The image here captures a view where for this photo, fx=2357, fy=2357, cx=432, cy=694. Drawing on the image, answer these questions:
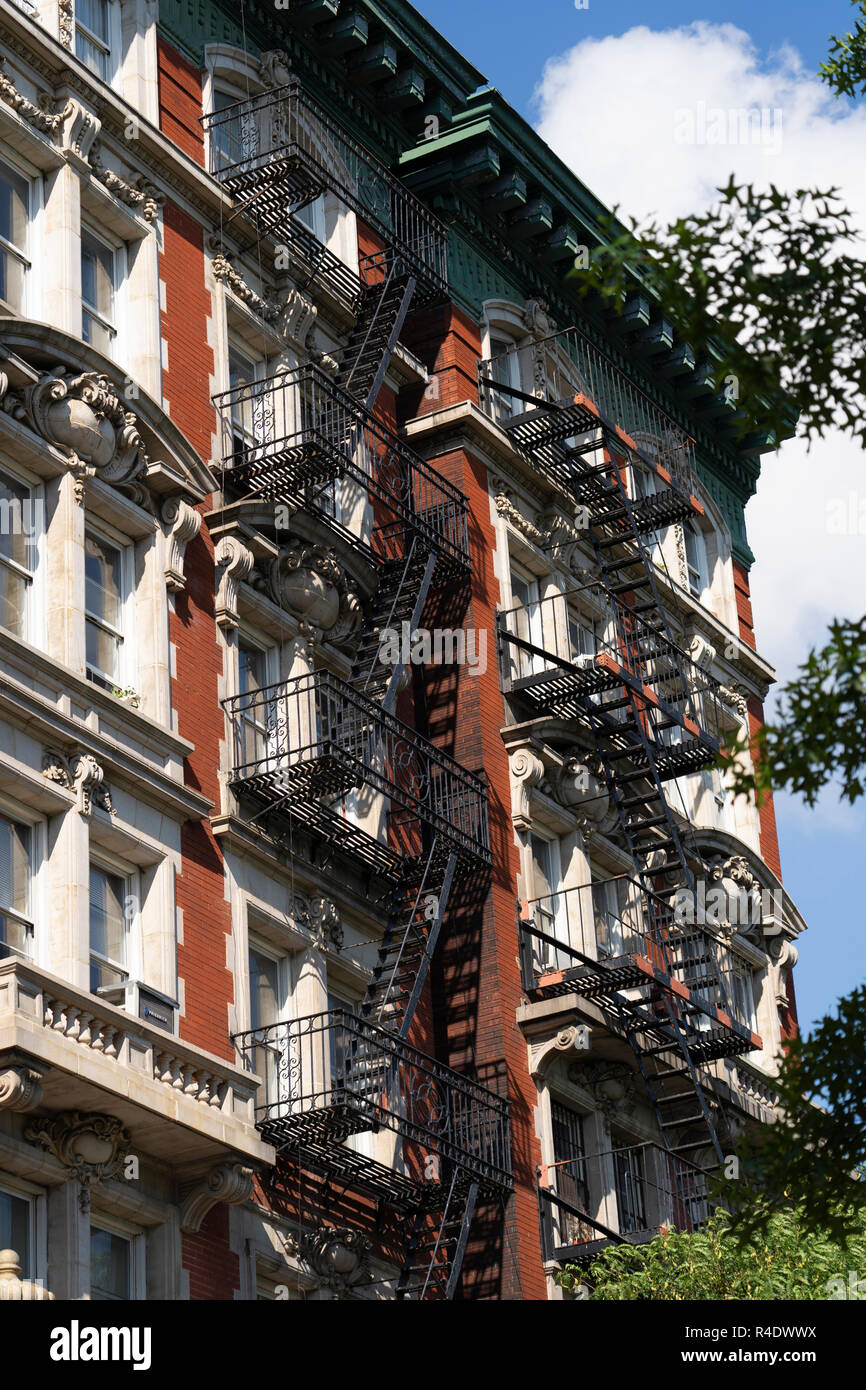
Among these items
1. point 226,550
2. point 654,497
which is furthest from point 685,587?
point 226,550

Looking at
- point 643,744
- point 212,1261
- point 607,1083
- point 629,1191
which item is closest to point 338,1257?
point 212,1261

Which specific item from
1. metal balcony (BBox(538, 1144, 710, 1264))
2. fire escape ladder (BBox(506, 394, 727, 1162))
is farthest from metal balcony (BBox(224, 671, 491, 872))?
metal balcony (BBox(538, 1144, 710, 1264))

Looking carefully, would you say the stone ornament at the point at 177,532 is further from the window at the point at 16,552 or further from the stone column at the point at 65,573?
the window at the point at 16,552

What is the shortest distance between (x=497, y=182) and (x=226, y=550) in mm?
12508

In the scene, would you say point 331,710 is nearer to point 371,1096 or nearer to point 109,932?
point 371,1096

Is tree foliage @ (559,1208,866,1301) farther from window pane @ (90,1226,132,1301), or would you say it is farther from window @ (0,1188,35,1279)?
window @ (0,1188,35,1279)

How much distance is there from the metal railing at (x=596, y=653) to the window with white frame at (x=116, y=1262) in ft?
43.1

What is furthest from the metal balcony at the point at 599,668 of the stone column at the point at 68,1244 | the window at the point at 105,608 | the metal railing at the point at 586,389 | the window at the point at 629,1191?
the stone column at the point at 68,1244

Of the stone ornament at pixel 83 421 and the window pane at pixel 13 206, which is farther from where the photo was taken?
the window pane at pixel 13 206

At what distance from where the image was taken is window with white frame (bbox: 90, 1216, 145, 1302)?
2377 cm

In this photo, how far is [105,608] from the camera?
27484 mm

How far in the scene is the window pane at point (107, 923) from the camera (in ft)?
83.2

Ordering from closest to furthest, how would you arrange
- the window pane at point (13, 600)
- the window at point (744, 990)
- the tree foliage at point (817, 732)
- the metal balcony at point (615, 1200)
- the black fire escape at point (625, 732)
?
1. the tree foliage at point (817, 732)
2. the window pane at point (13, 600)
3. the metal balcony at point (615, 1200)
4. the black fire escape at point (625, 732)
5. the window at point (744, 990)

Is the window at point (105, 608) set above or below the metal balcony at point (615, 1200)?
above
